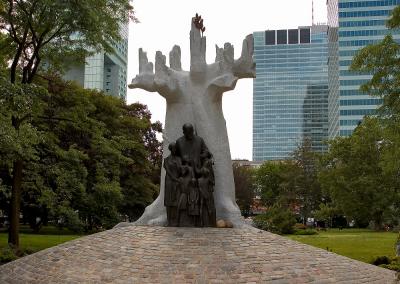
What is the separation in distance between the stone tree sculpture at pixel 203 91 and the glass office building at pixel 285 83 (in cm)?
16543

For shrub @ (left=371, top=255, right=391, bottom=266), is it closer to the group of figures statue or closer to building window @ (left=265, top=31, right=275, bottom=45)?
the group of figures statue

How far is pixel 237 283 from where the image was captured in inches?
403

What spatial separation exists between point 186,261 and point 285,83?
6923 inches

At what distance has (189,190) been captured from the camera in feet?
43.4

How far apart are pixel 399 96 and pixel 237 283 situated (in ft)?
32.5

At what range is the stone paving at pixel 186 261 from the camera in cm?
1062

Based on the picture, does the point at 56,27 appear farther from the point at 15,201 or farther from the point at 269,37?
the point at 269,37

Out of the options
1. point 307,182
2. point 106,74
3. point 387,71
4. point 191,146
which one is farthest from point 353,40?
point 191,146

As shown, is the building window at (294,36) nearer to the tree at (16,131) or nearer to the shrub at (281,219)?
the shrub at (281,219)

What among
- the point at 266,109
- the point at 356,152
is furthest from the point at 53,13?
the point at 266,109

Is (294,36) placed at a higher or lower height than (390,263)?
higher

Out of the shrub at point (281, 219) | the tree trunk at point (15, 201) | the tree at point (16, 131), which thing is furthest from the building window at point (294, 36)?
the tree trunk at point (15, 201)

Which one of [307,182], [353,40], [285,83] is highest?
[285,83]

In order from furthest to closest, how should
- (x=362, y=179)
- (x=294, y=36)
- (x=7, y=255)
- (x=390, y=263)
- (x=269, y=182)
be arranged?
(x=294, y=36)
(x=269, y=182)
(x=362, y=179)
(x=7, y=255)
(x=390, y=263)
